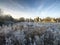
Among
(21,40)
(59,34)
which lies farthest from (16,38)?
(59,34)

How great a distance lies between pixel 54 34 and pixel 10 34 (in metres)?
1.32

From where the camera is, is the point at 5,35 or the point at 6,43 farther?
the point at 5,35

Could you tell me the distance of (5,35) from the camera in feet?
13.6

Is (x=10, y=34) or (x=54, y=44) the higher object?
(x=10, y=34)

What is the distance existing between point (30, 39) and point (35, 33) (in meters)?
0.52

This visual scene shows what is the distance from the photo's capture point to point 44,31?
4.55m

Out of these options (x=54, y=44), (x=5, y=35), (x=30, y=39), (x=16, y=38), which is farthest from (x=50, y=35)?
(x=5, y=35)

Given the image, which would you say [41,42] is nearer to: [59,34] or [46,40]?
[46,40]

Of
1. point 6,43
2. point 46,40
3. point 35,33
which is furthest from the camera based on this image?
point 35,33

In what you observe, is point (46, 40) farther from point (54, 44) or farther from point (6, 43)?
point (6, 43)

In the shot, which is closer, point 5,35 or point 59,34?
point 5,35

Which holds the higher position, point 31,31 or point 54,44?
point 31,31

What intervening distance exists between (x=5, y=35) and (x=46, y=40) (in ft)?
3.85

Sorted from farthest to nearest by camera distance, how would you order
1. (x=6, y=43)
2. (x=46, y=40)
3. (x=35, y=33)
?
(x=35, y=33), (x=46, y=40), (x=6, y=43)
